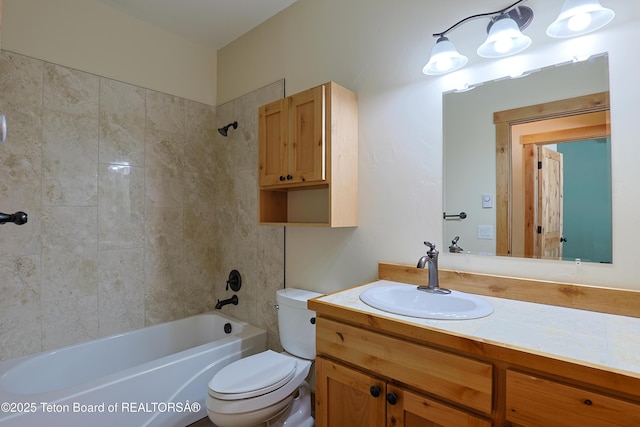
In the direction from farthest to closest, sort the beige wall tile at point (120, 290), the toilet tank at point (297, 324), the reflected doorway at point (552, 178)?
the beige wall tile at point (120, 290), the toilet tank at point (297, 324), the reflected doorway at point (552, 178)

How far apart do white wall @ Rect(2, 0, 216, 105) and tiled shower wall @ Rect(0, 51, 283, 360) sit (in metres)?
0.08

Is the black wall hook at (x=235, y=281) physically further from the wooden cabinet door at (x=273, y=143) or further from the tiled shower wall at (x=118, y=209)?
the wooden cabinet door at (x=273, y=143)

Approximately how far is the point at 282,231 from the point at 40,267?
1463 mm

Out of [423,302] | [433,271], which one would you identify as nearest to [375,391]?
[423,302]

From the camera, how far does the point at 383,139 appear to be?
1.73 metres

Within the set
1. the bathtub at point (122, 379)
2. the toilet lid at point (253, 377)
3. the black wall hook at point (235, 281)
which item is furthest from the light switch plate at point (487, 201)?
the black wall hook at point (235, 281)

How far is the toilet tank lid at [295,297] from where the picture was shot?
1851 mm

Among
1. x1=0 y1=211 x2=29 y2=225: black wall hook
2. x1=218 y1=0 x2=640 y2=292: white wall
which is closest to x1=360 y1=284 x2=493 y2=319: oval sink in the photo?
x1=218 y1=0 x2=640 y2=292: white wall

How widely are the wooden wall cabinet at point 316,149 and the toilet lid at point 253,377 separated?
757 mm

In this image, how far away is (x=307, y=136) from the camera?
176 cm

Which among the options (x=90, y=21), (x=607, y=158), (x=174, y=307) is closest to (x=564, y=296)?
(x=607, y=158)

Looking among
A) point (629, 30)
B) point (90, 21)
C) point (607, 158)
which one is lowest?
point (607, 158)

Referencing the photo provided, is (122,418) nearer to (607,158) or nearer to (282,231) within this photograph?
(282,231)

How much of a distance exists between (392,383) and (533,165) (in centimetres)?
100
